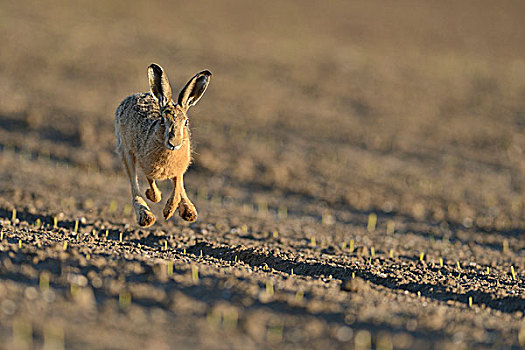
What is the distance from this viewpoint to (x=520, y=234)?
13148mm

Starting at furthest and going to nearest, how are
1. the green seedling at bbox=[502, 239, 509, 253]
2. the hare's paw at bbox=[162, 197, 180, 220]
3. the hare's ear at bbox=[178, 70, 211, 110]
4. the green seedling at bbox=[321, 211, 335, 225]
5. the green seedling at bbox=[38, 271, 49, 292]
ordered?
1. the green seedling at bbox=[321, 211, 335, 225]
2. the green seedling at bbox=[502, 239, 509, 253]
3. the hare's paw at bbox=[162, 197, 180, 220]
4. the hare's ear at bbox=[178, 70, 211, 110]
5. the green seedling at bbox=[38, 271, 49, 292]

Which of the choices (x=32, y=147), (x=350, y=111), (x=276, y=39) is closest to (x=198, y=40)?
(x=276, y=39)

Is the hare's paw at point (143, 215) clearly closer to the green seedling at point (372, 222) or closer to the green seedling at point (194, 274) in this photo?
the green seedling at point (194, 274)

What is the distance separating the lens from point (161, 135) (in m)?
8.20

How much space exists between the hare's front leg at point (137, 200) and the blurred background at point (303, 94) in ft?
18.4

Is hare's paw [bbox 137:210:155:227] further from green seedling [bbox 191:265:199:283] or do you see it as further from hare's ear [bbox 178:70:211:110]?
green seedling [bbox 191:265:199:283]

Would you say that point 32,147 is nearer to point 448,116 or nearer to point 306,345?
point 306,345

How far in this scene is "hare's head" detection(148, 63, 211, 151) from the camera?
7.93 metres

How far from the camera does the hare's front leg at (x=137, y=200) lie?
8672mm

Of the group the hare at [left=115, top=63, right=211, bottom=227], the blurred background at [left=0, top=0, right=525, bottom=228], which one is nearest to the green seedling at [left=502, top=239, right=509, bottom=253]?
the blurred background at [left=0, top=0, right=525, bottom=228]

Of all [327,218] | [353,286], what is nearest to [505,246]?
[327,218]

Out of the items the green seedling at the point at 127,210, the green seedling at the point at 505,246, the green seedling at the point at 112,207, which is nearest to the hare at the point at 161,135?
the green seedling at the point at 127,210

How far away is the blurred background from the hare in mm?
6112

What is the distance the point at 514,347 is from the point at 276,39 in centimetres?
2708
